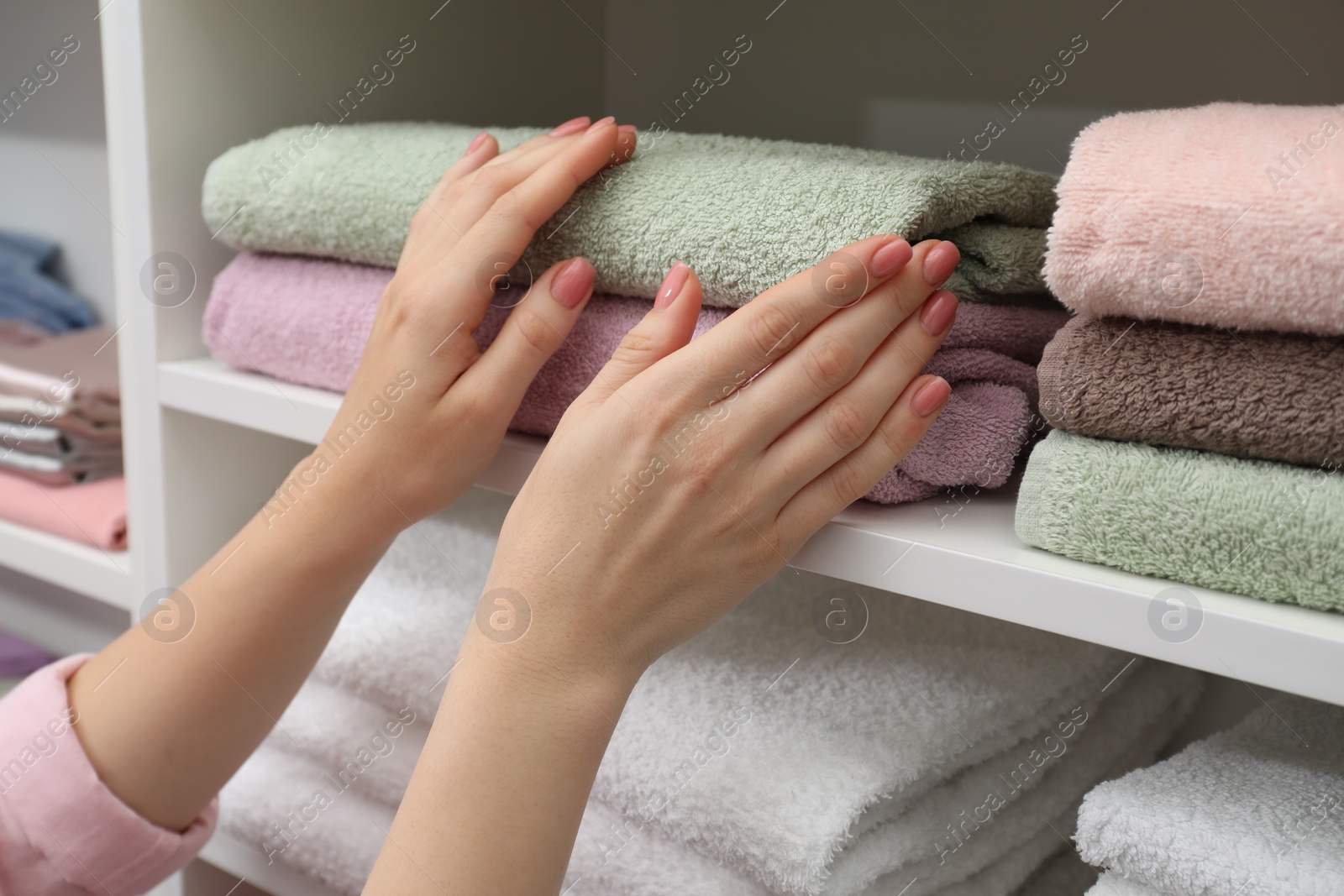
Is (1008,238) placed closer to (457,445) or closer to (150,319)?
(457,445)

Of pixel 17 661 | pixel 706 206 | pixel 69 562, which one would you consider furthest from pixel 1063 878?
pixel 17 661

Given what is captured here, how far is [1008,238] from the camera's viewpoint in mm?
405

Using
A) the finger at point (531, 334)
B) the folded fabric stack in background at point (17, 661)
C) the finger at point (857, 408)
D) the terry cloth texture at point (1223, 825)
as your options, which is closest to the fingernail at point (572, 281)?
the finger at point (531, 334)

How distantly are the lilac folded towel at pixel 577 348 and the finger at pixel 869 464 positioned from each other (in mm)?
25

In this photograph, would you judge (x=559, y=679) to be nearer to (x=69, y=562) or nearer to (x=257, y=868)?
(x=257, y=868)

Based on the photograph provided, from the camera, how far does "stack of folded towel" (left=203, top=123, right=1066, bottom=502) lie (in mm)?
389

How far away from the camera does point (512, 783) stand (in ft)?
1.25

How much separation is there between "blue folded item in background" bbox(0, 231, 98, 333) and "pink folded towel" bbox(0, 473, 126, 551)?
24 centimetres

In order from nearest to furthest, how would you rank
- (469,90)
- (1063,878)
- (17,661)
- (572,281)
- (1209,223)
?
(1209,223) → (572,281) → (1063,878) → (469,90) → (17,661)

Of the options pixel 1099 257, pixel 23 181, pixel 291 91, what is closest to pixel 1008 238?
pixel 1099 257

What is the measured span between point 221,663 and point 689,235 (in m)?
0.32

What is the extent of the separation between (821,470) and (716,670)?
0.17 metres

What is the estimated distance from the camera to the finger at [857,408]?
365mm

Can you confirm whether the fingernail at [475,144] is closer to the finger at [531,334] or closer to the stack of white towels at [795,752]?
the finger at [531,334]
